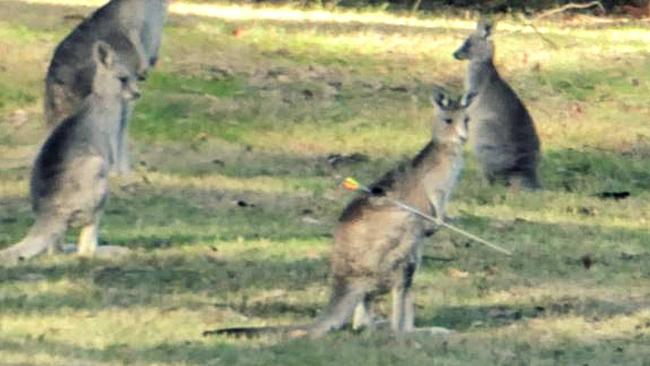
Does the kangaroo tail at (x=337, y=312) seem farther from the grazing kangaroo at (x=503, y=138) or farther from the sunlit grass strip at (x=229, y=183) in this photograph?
the grazing kangaroo at (x=503, y=138)

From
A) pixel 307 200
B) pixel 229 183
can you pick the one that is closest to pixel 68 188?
pixel 307 200

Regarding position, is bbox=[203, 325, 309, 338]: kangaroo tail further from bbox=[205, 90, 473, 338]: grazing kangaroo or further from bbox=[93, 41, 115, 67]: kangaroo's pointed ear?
bbox=[93, 41, 115, 67]: kangaroo's pointed ear

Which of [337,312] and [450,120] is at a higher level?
[450,120]

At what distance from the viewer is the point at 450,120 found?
9242 mm

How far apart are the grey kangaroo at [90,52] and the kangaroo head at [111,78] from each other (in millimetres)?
1452

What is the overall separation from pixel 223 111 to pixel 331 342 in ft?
25.8

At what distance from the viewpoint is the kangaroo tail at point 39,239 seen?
9.54m

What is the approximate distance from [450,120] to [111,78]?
8.03 ft

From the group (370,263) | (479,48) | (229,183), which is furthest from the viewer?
(479,48)

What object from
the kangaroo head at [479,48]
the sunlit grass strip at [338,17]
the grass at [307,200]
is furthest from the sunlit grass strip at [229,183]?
the sunlit grass strip at [338,17]

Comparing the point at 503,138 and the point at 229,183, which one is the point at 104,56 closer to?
the point at 229,183

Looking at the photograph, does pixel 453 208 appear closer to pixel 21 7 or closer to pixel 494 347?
pixel 494 347

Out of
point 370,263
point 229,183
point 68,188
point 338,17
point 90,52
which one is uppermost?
point 370,263

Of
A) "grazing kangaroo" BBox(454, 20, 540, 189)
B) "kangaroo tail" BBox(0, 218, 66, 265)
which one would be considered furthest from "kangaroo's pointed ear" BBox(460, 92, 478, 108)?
"grazing kangaroo" BBox(454, 20, 540, 189)
